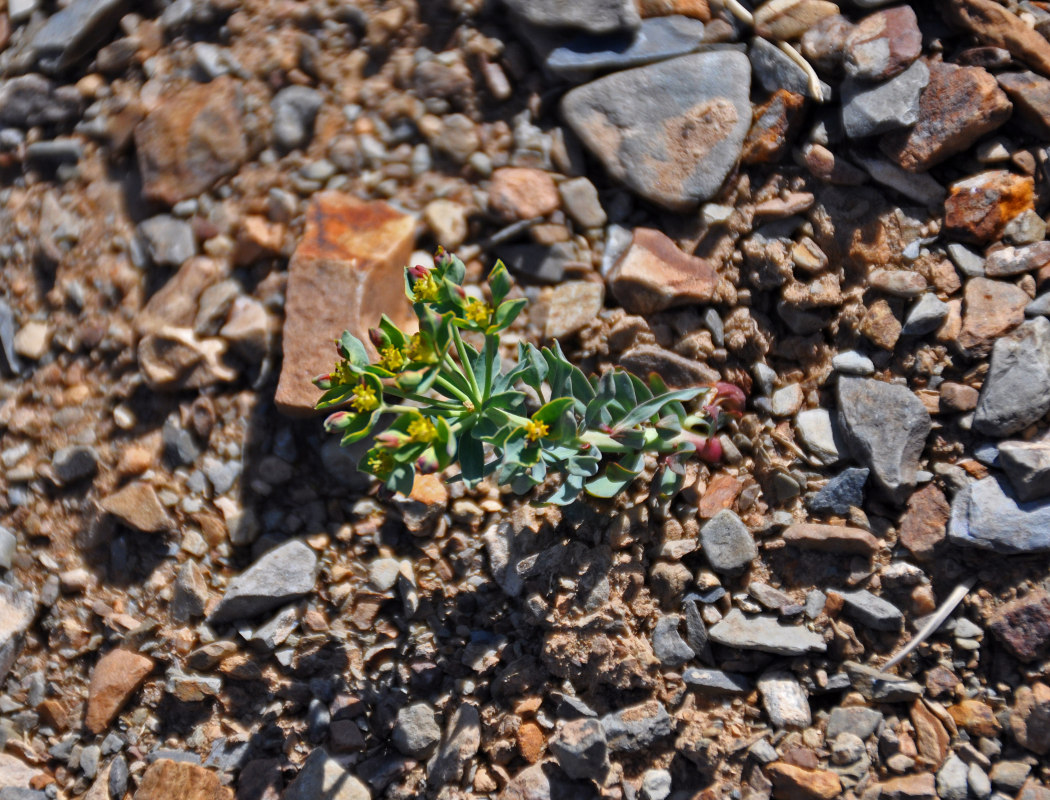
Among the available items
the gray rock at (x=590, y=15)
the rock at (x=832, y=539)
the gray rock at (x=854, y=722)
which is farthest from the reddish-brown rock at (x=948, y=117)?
the gray rock at (x=854, y=722)

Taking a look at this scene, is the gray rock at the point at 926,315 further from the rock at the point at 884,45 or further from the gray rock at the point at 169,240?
the gray rock at the point at 169,240

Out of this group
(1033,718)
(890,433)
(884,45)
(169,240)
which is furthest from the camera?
(169,240)

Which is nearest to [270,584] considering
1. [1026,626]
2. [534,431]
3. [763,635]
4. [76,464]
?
[76,464]

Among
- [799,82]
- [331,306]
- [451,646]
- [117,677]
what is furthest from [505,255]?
[117,677]

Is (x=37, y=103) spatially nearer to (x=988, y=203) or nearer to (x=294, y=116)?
(x=294, y=116)

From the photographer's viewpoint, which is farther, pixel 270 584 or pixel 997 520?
pixel 270 584

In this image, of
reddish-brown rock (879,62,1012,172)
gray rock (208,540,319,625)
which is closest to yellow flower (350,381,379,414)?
gray rock (208,540,319,625)

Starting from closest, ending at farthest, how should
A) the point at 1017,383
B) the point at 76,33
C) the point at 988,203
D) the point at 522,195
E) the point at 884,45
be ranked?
the point at 1017,383
the point at 988,203
the point at 884,45
the point at 522,195
the point at 76,33
